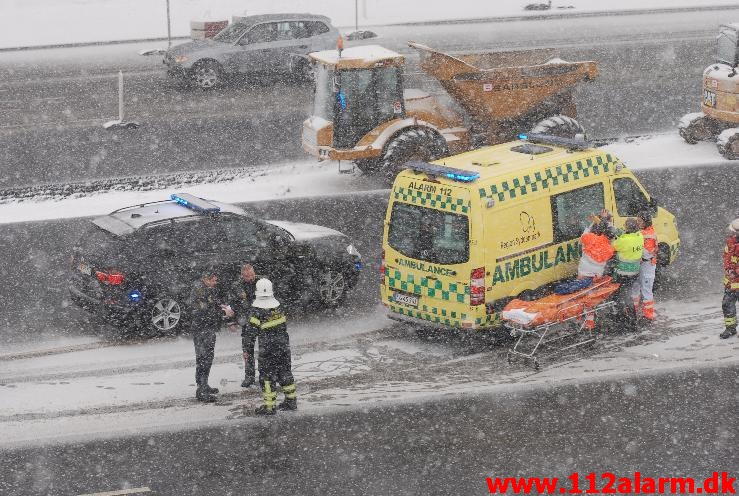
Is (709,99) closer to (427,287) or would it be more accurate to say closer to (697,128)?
(697,128)

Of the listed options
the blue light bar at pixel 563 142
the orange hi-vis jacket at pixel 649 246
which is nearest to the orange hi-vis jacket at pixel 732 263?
the orange hi-vis jacket at pixel 649 246

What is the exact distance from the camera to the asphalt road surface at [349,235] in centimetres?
1602

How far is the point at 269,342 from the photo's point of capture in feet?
41.3

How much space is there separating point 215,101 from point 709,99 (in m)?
10.9

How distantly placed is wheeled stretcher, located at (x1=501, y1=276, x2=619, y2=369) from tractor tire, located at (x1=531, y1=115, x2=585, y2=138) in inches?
269

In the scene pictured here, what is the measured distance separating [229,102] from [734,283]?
15.1 metres

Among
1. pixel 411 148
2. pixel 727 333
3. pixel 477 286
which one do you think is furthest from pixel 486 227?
pixel 411 148

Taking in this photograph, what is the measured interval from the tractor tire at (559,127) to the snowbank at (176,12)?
1671 cm

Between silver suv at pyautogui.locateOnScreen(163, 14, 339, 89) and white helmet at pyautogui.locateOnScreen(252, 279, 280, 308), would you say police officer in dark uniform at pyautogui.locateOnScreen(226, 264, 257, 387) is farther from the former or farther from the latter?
silver suv at pyautogui.locateOnScreen(163, 14, 339, 89)

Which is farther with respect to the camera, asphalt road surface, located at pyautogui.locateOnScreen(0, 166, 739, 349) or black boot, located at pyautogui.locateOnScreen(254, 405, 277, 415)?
asphalt road surface, located at pyautogui.locateOnScreen(0, 166, 739, 349)

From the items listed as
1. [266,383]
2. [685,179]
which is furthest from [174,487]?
[685,179]

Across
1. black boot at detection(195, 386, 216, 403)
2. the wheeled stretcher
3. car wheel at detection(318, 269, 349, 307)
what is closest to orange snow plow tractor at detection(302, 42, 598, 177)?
car wheel at detection(318, 269, 349, 307)

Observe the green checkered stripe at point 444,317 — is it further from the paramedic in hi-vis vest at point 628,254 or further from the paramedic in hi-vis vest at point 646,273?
the paramedic in hi-vis vest at point 646,273

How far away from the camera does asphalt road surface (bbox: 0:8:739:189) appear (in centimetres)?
2348
